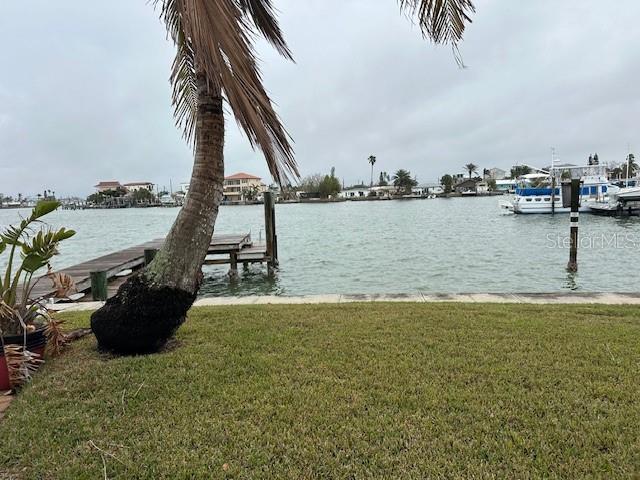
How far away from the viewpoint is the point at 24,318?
4348 millimetres

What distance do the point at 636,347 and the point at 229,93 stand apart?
4.62m

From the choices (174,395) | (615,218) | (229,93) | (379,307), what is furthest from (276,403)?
(615,218)

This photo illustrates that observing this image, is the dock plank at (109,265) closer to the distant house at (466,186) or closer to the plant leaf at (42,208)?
the plant leaf at (42,208)

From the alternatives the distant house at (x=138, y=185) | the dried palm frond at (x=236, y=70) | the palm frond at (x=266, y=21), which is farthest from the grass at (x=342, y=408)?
the distant house at (x=138, y=185)

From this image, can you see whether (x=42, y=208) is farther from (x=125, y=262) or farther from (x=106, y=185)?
(x=106, y=185)

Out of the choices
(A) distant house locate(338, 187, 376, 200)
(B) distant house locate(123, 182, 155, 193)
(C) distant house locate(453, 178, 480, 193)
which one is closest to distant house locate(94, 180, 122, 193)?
(B) distant house locate(123, 182, 155, 193)

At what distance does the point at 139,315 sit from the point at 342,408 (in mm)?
2201

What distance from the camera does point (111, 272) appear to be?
41.8 feet

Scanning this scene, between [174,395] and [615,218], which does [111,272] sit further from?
[615,218]

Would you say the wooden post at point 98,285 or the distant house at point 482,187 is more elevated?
the distant house at point 482,187

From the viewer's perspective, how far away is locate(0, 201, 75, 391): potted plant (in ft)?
12.8

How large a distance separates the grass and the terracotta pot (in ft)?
0.69

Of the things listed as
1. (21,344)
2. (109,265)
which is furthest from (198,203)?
(109,265)

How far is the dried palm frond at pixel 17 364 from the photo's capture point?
3.90 metres
